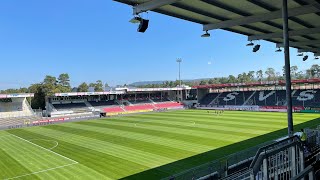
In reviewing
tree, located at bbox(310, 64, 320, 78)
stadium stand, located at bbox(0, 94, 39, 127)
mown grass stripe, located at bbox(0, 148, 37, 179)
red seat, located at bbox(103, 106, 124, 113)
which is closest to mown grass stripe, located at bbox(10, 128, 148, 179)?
mown grass stripe, located at bbox(0, 148, 37, 179)

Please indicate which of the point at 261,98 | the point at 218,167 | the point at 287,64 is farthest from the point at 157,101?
the point at 287,64

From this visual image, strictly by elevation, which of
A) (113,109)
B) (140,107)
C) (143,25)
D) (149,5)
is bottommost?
(113,109)

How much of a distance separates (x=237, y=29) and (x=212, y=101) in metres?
56.6

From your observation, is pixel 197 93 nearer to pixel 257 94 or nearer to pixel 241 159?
pixel 257 94

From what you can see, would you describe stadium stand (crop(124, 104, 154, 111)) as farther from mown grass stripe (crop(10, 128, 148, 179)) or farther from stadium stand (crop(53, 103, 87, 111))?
mown grass stripe (crop(10, 128, 148, 179))

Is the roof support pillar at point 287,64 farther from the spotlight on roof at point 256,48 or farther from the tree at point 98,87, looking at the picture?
the tree at point 98,87

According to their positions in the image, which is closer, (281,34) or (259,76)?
(281,34)

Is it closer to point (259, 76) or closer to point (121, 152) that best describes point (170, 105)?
point (121, 152)

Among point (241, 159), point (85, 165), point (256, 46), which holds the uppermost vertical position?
point (256, 46)

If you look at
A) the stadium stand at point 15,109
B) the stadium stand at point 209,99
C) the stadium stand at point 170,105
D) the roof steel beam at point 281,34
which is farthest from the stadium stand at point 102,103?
the roof steel beam at point 281,34

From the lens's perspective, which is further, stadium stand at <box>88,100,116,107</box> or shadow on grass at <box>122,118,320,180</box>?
stadium stand at <box>88,100,116,107</box>

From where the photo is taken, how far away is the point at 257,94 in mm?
61750

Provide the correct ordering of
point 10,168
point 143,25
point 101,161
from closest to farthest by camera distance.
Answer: point 143,25, point 10,168, point 101,161

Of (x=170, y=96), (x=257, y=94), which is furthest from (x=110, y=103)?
(x=257, y=94)
